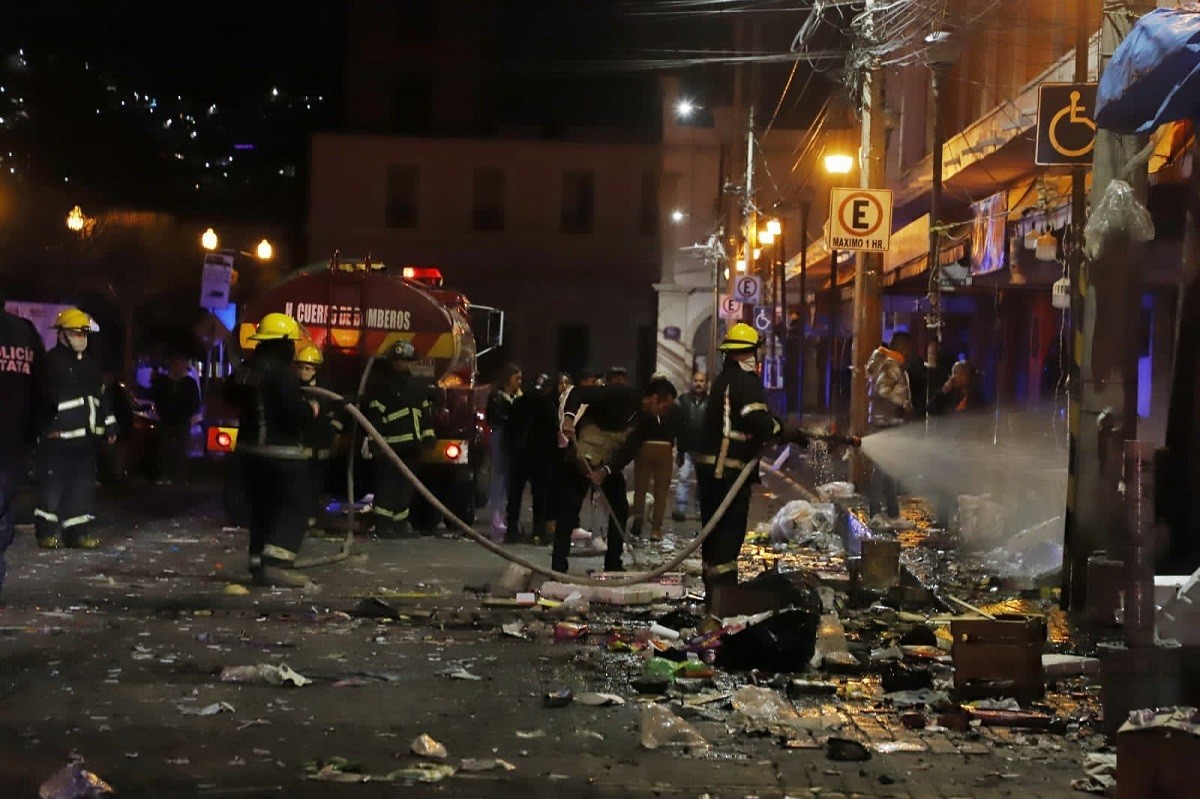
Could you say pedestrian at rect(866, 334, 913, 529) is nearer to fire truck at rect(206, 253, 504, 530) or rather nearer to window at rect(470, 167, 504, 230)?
fire truck at rect(206, 253, 504, 530)

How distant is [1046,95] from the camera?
12070 mm

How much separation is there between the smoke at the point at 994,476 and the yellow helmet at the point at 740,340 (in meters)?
3.50

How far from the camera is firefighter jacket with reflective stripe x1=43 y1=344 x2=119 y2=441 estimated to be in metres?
13.1

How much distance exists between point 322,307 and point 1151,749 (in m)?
12.2

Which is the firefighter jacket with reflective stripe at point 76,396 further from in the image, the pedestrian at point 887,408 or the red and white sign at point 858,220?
the red and white sign at point 858,220

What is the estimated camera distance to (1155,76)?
26.1 ft

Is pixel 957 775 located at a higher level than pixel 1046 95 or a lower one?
lower

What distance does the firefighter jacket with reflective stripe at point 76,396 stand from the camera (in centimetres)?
1309

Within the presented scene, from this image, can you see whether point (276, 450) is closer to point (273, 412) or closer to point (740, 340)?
point (273, 412)

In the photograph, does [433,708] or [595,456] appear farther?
[595,456]

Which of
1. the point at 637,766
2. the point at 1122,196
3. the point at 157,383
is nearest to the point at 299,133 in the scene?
the point at 157,383

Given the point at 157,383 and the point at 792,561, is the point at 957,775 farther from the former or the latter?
the point at 157,383

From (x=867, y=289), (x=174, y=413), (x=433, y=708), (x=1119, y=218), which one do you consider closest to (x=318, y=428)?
(x=433, y=708)

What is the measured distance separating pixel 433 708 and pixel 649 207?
137ft
